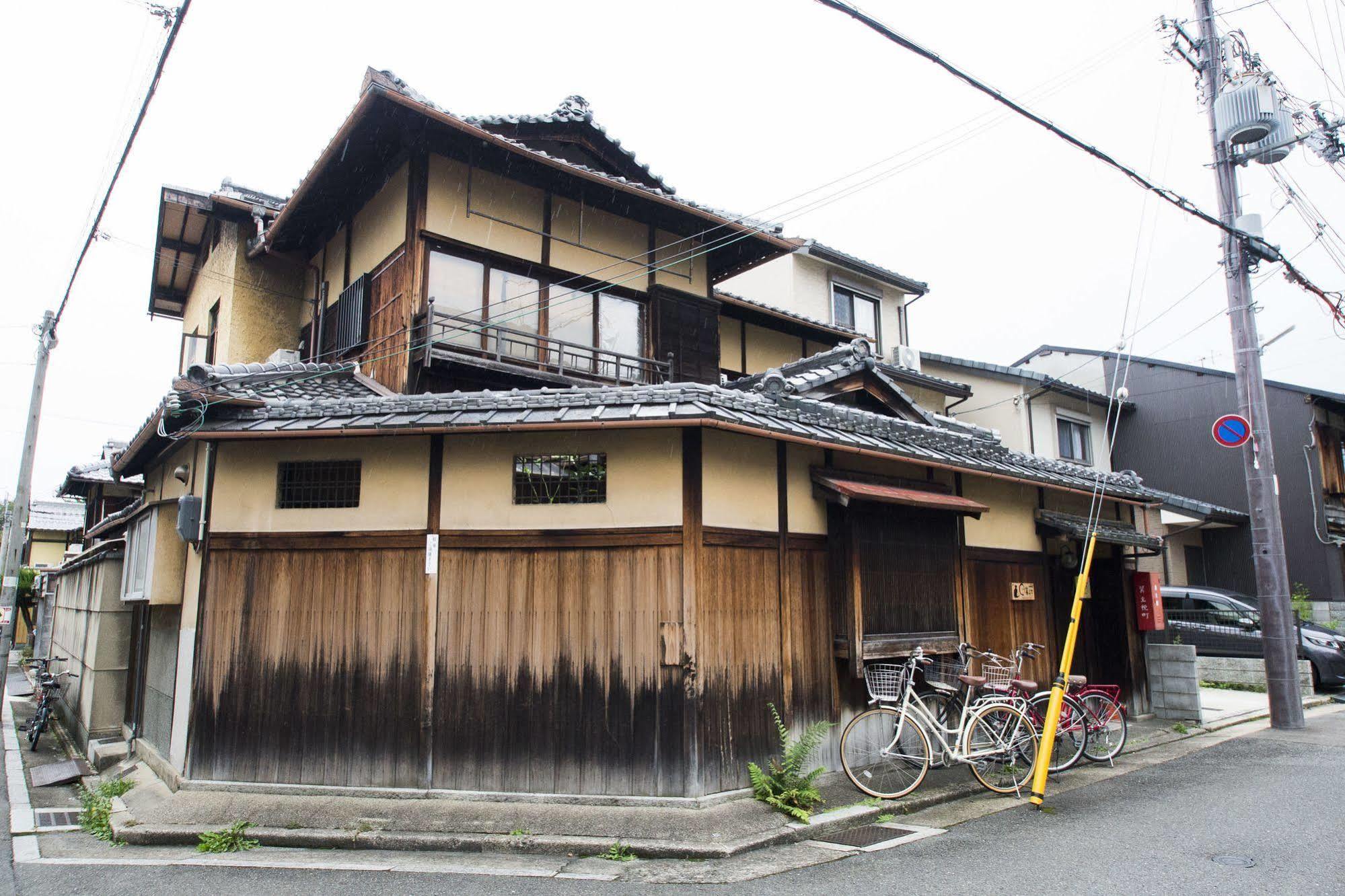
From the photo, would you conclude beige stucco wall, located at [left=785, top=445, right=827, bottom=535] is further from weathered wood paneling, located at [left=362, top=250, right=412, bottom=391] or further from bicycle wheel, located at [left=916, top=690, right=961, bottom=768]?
weathered wood paneling, located at [left=362, top=250, right=412, bottom=391]

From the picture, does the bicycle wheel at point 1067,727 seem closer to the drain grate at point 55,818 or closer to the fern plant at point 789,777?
the fern plant at point 789,777

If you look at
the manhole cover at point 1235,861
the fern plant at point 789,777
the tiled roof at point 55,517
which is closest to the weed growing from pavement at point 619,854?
the fern plant at point 789,777

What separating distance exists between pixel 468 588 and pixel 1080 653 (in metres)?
11.1

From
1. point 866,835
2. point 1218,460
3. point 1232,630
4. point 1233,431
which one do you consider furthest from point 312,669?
point 1218,460

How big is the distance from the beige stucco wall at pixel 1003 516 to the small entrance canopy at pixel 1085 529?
207 mm

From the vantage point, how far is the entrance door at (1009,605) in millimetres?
11977

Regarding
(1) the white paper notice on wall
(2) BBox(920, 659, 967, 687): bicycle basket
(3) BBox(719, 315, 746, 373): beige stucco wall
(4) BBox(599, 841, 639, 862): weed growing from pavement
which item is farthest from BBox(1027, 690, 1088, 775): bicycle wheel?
(3) BBox(719, 315, 746, 373): beige stucco wall

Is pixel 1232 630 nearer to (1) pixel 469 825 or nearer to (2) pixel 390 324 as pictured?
(1) pixel 469 825

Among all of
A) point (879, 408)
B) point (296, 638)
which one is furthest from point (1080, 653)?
point (296, 638)

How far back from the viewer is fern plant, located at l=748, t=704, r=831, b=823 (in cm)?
834

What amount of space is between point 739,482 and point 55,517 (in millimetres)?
48293

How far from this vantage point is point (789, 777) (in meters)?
8.62

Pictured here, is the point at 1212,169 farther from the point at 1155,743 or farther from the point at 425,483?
the point at 425,483

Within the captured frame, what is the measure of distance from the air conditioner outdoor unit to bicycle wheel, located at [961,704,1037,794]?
1549cm
